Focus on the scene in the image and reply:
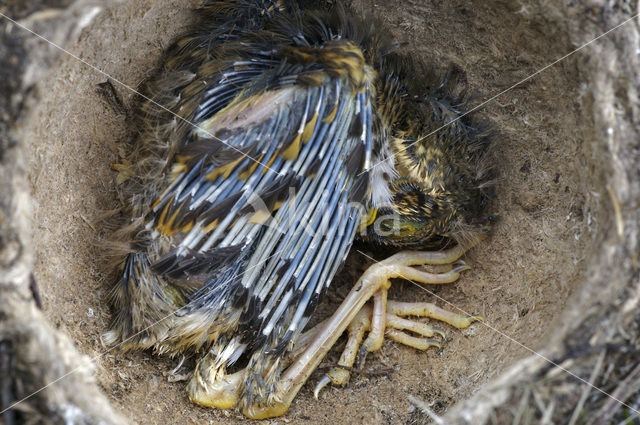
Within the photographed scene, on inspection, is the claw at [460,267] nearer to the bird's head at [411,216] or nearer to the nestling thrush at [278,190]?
the nestling thrush at [278,190]

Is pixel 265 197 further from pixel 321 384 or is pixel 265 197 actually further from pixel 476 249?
pixel 476 249

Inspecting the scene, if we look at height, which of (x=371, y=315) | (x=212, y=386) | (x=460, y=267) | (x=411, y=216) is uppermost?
(x=411, y=216)

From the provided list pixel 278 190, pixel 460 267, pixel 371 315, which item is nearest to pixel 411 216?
pixel 460 267

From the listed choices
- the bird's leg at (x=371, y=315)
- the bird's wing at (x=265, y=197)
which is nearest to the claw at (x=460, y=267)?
the bird's leg at (x=371, y=315)

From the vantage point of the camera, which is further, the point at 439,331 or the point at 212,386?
the point at 439,331

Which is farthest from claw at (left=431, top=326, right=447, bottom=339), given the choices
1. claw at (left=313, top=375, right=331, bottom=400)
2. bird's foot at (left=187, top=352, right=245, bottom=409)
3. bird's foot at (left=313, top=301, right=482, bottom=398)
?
bird's foot at (left=187, top=352, right=245, bottom=409)

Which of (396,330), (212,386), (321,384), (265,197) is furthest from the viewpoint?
(396,330)

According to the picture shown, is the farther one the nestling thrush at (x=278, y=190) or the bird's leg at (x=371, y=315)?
the bird's leg at (x=371, y=315)
